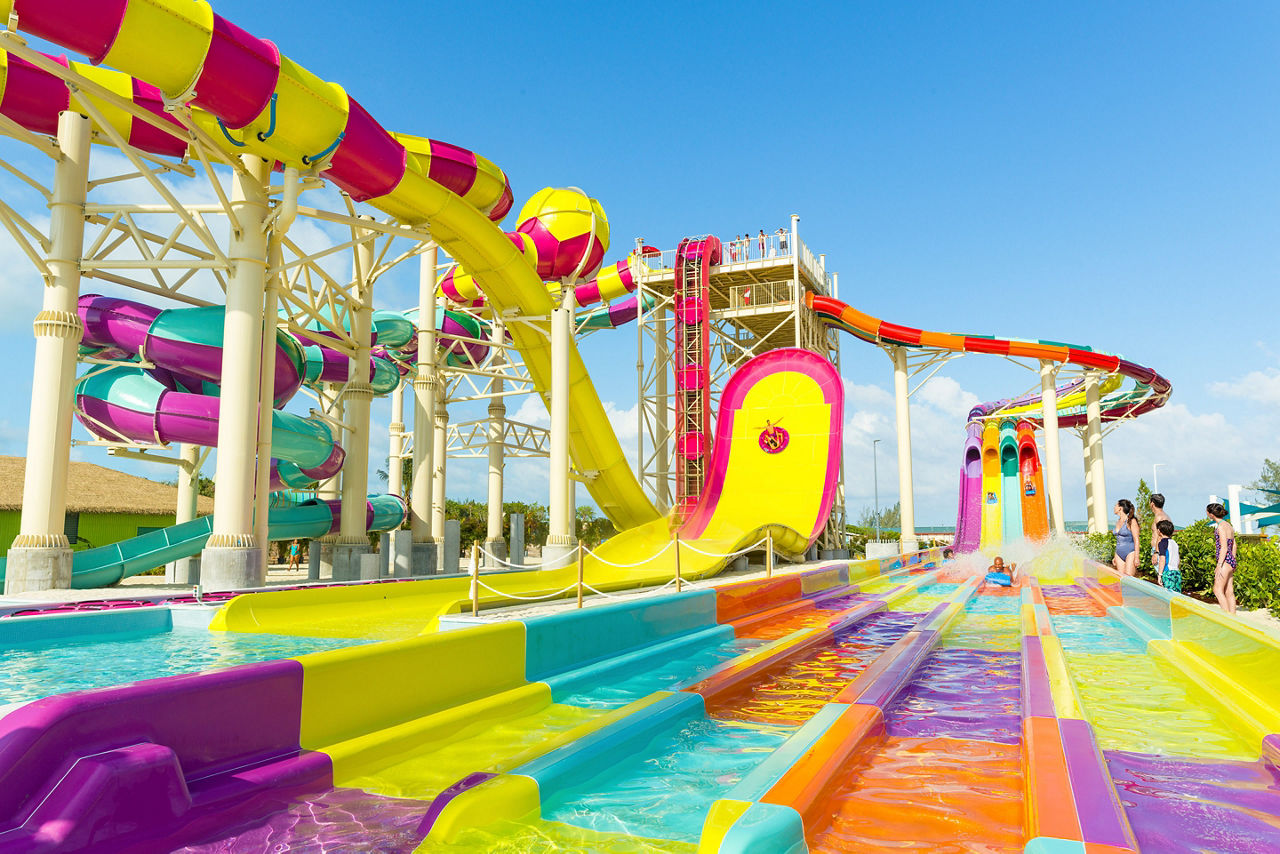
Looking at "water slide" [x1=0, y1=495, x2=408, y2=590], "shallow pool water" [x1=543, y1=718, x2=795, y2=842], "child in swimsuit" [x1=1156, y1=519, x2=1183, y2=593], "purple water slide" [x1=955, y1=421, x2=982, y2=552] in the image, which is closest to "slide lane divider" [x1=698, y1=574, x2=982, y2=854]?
"shallow pool water" [x1=543, y1=718, x2=795, y2=842]

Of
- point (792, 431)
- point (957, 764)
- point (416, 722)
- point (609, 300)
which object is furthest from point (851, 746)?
point (609, 300)

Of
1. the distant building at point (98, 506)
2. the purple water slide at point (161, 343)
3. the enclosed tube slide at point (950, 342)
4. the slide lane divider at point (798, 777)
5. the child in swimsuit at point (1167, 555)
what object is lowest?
the slide lane divider at point (798, 777)

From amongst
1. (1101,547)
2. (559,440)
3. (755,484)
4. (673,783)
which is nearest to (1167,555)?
(673,783)

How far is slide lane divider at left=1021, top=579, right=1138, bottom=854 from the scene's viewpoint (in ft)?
6.84

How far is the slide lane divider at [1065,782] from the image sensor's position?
6.84 ft

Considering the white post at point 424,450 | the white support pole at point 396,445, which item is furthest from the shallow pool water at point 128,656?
the white support pole at point 396,445

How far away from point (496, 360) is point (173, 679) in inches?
794

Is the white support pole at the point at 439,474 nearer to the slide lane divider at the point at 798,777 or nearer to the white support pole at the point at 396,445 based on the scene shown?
the white support pole at the point at 396,445

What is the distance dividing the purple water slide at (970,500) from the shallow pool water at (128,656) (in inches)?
688

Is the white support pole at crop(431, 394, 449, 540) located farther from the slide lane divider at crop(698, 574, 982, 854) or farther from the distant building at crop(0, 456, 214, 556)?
the slide lane divider at crop(698, 574, 982, 854)

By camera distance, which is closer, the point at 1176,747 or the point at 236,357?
the point at 1176,747

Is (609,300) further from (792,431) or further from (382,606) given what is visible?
(382,606)

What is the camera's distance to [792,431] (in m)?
18.4

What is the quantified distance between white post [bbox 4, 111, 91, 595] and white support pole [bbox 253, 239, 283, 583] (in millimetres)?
2303
